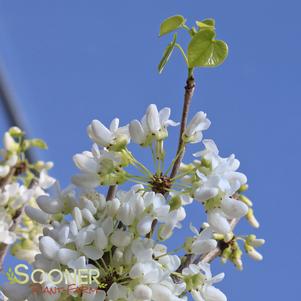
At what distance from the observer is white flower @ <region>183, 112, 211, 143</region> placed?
43cm

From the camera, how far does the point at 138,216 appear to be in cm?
41

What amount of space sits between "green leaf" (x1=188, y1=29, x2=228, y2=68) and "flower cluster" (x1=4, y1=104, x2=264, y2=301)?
0.04 meters

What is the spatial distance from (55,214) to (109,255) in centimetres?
7

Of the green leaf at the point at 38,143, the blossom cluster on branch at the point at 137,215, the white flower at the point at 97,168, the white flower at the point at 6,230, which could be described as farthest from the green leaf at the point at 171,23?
the green leaf at the point at 38,143

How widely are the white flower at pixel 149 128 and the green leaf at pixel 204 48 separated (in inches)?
1.9

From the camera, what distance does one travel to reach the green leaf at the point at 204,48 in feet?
1.41

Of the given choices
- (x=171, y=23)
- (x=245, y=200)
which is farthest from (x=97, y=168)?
(x=245, y=200)

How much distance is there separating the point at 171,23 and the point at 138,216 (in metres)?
0.16

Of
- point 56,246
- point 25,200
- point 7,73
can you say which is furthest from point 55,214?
point 7,73

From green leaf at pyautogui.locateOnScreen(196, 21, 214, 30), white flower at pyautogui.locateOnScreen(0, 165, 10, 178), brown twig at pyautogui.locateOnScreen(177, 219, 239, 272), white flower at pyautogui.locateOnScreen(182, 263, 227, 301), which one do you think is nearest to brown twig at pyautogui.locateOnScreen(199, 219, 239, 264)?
brown twig at pyautogui.locateOnScreen(177, 219, 239, 272)

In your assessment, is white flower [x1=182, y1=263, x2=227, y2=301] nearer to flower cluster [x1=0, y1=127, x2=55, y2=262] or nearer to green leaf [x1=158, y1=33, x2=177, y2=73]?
green leaf [x1=158, y1=33, x2=177, y2=73]

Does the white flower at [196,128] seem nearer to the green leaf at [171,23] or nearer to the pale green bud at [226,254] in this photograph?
the green leaf at [171,23]

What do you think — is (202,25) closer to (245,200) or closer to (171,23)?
(171,23)

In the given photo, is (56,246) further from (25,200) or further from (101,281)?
(25,200)
